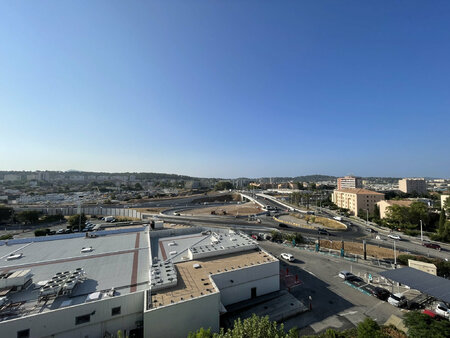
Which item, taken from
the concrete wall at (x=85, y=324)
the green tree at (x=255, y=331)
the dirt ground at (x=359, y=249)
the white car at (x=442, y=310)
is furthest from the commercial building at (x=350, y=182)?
the concrete wall at (x=85, y=324)

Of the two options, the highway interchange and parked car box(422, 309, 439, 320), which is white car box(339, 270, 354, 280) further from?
the highway interchange

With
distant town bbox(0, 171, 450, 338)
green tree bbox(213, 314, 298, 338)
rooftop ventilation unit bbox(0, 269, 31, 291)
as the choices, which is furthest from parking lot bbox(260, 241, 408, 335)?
rooftop ventilation unit bbox(0, 269, 31, 291)

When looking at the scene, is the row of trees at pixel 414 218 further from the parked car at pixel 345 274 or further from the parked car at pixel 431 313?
the parked car at pixel 431 313

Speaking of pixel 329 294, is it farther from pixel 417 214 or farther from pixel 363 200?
pixel 363 200

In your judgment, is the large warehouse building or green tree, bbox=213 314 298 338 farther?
the large warehouse building

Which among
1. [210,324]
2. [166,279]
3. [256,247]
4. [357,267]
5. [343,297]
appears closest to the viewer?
[210,324]

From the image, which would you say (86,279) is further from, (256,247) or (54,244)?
(256,247)

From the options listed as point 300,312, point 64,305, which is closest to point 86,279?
point 64,305
